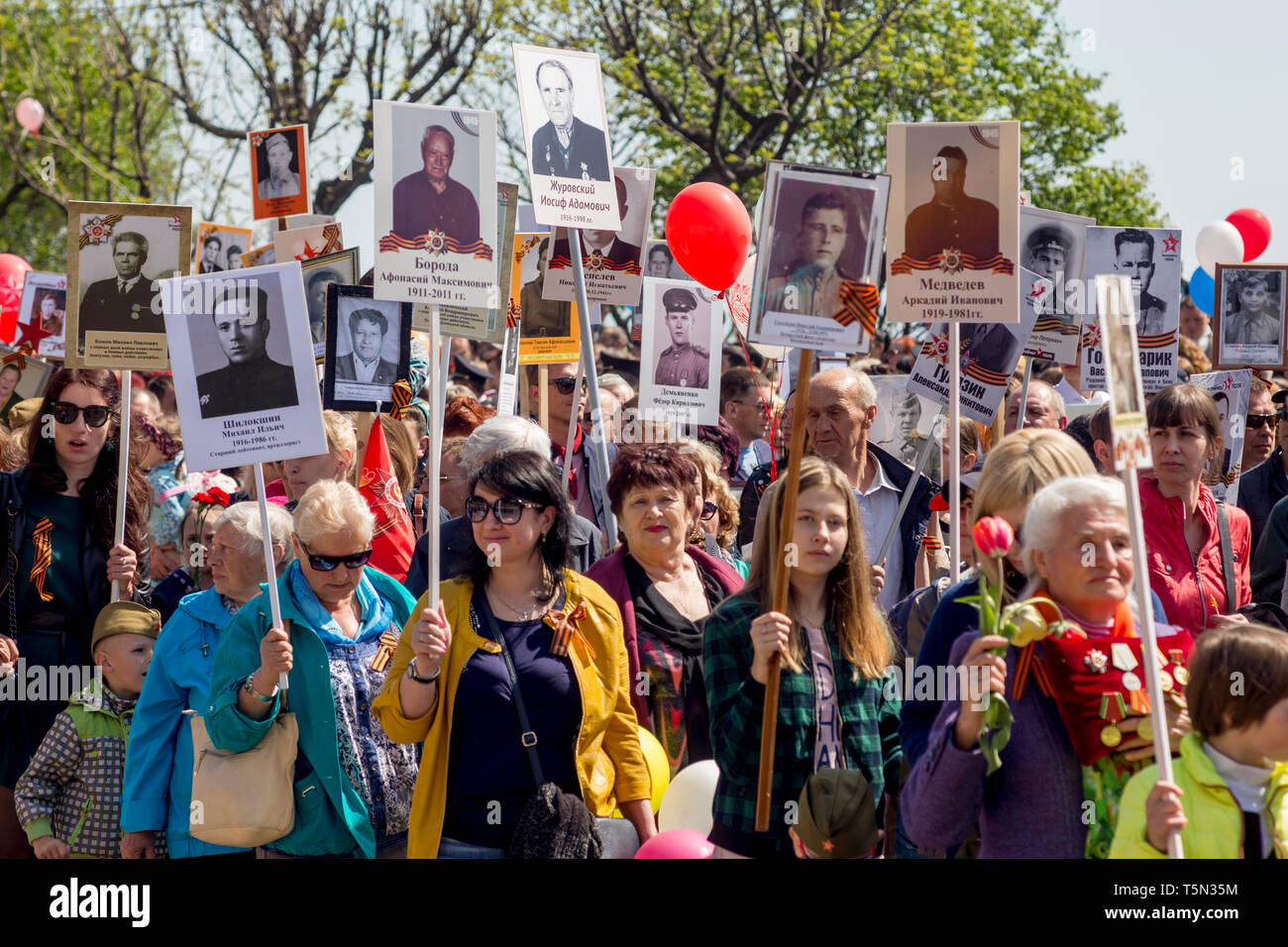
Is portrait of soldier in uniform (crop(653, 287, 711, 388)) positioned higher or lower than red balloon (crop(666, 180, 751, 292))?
lower

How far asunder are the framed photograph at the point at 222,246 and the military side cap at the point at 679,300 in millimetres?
2912

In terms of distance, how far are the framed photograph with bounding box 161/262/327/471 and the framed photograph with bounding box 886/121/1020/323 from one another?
1.89 m

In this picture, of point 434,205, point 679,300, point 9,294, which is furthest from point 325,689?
point 9,294

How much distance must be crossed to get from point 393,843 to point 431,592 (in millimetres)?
845

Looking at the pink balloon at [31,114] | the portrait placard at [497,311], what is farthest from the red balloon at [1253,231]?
the pink balloon at [31,114]

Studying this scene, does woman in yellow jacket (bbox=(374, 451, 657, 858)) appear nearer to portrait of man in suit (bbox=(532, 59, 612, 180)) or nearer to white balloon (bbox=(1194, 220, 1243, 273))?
portrait of man in suit (bbox=(532, 59, 612, 180))

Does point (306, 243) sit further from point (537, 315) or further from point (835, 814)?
point (835, 814)

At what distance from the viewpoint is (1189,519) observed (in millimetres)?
5586

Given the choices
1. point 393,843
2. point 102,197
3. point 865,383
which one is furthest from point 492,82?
point 393,843

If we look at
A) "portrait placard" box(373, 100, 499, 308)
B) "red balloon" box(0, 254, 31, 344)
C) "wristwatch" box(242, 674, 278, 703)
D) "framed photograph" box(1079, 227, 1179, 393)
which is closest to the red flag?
"portrait placard" box(373, 100, 499, 308)

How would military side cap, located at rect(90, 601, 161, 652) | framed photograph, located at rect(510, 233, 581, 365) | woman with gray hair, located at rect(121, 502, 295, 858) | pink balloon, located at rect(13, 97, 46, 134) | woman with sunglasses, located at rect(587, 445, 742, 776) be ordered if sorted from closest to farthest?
woman with gray hair, located at rect(121, 502, 295, 858)
woman with sunglasses, located at rect(587, 445, 742, 776)
military side cap, located at rect(90, 601, 161, 652)
framed photograph, located at rect(510, 233, 581, 365)
pink balloon, located at rect(13, 97, 46, 134)

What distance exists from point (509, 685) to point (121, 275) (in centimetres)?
262

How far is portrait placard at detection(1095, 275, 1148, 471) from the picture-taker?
10.5 feet

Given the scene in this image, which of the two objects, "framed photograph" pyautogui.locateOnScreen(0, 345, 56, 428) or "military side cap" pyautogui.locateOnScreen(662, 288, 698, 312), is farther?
"framed photograph" pyautogui.locateOnScreen(0, 345, 56, 428)
